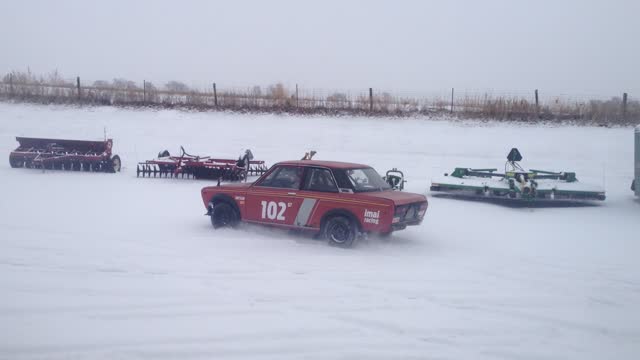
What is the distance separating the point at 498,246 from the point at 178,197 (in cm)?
838

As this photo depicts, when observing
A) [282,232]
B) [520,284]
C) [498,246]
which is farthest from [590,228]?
[282,232]

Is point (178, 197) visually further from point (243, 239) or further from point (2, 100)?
point (2, 100)

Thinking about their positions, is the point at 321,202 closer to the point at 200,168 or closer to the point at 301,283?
the point at 301,283

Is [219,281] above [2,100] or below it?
below

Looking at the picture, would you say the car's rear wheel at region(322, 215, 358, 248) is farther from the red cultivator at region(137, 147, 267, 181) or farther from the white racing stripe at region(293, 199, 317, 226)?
the red cultivator at region(137, 147, 267, 181)

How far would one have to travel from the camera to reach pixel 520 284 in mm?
8102

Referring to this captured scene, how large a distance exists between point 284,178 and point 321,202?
100 centimetres

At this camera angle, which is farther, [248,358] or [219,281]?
[219,281]

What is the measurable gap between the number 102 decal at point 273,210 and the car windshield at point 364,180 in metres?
1.25

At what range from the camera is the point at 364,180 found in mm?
10859

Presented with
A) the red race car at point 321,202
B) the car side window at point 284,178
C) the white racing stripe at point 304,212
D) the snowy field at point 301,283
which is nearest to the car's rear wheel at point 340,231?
the red race car at point 321,202

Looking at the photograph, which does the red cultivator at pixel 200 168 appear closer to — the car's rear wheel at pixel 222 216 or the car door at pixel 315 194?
the car's rear wheel at pixel 222 216

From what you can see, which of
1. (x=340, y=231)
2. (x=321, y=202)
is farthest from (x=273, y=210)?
(x=340, y=231)

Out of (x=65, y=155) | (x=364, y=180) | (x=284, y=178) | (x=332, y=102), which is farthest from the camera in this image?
(x=332, y=102)
